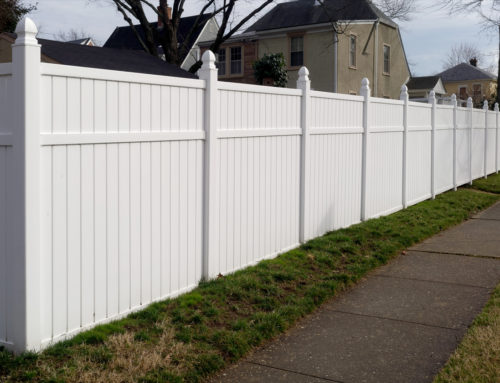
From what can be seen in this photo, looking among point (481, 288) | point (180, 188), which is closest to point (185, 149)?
point (180, 188)

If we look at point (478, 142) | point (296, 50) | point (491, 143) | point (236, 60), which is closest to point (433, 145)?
point (478, 142)

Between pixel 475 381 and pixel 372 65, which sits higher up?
pixel 372 65

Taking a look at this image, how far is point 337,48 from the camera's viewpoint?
2841 centimetres

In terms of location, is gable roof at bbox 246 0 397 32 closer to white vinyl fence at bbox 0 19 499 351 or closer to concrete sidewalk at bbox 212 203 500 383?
white vinyl fence at bbox 0 19 499 351

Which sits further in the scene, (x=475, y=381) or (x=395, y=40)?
(x=395, y=40)

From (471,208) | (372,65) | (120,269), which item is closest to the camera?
(120,269)

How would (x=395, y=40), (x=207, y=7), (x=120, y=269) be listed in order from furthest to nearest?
1. (x=395, y=40)
2. (x=207, y=7)
3. (x=120, y=269)

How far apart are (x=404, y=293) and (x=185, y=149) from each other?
8.53 feet

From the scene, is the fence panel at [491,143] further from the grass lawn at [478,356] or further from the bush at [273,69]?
the grass lawn at [478,356]

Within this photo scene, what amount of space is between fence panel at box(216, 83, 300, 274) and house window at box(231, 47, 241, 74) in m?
25.3

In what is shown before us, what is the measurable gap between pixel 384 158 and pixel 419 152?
2.10 metres

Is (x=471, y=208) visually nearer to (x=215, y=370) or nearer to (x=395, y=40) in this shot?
(x=215, y=370)

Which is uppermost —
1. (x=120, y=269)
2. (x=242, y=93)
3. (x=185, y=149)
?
(x=242, y=93)

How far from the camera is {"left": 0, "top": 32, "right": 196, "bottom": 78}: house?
14484 millimetres
